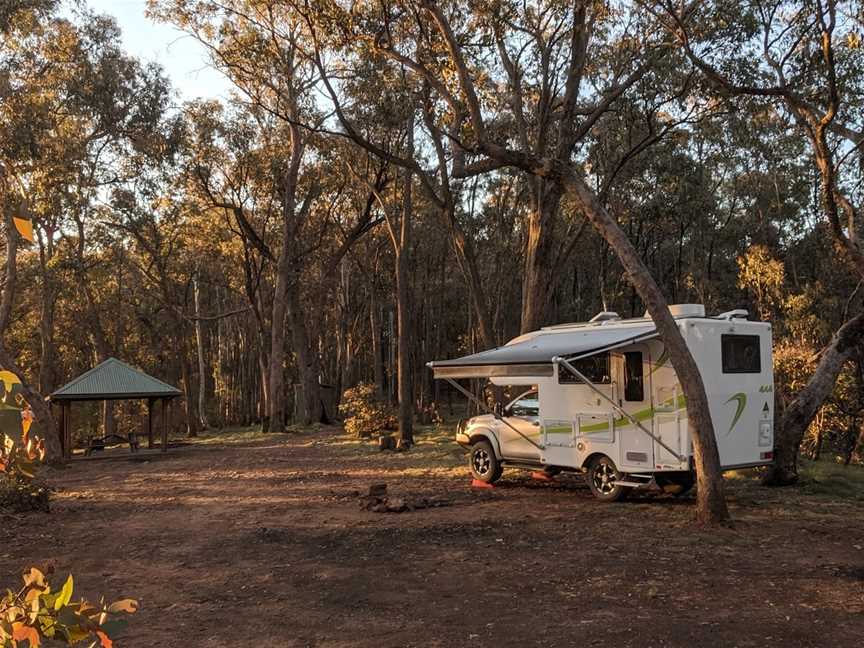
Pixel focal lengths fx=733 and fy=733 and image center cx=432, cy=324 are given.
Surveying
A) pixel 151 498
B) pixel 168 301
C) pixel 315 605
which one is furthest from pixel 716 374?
pixel 168 301

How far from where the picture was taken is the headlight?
395 inches

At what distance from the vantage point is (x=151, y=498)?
12219 millimetres

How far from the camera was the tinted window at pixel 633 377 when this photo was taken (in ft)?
32.3

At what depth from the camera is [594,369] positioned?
10.5 metres

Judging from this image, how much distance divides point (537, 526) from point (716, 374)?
10.4 ft

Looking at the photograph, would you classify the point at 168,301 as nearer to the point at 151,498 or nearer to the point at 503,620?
the point at 151,498

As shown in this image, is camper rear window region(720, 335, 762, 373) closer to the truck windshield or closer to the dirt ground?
the dirt ground

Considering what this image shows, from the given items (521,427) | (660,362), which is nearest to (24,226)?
(660,362)

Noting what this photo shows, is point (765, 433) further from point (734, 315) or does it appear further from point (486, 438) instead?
point (486, 438)

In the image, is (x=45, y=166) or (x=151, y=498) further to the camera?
(x=45, y=166)

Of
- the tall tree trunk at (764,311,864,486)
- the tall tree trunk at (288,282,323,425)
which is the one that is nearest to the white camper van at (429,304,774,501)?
the tall tree trunk at (764,311,864,486)

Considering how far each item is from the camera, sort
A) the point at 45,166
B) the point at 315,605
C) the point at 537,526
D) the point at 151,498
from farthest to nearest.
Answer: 1. the point at 45,166
2. the point at 151,498
3. the point at 537,526
4. the point at 315,605

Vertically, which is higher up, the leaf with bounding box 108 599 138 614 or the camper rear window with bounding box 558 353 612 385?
the camper rear window with bounding box 558 353 612 385

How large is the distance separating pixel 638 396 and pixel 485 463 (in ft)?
10.8
